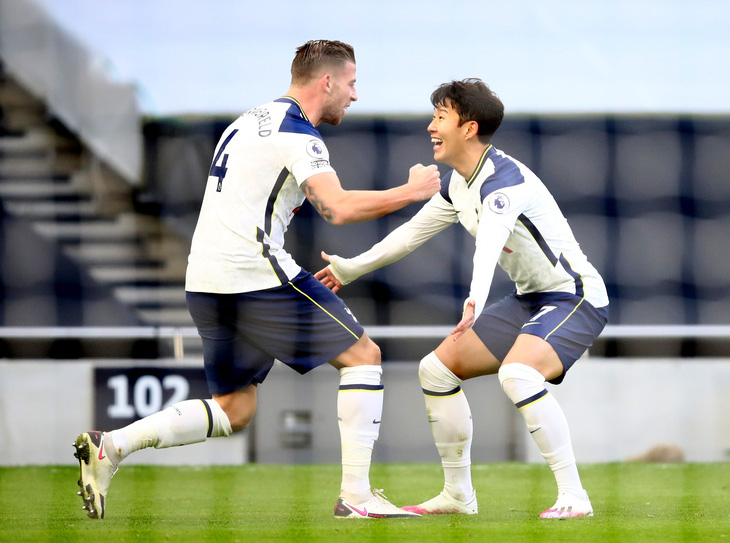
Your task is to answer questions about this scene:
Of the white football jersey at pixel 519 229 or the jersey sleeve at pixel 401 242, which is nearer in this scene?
the white football jersey at pixel 519 229

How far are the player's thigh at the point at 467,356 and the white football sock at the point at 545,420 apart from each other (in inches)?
10.6

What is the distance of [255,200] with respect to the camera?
340 cm

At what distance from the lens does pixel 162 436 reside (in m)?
3.45

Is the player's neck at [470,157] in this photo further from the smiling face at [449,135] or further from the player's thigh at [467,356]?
the player's thigh at [467,356]

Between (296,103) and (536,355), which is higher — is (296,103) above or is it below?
above

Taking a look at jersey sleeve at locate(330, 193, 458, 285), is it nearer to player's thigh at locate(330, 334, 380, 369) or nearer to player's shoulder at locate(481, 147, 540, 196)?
player's shoulder at locate(481, 147, 540, 196)

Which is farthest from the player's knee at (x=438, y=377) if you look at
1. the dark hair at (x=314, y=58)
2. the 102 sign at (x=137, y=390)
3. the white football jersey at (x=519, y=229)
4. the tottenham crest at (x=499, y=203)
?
the 102 sign at (x=137, y=390)

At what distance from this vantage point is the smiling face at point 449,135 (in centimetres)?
363

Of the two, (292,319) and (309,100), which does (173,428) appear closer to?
(292,319)

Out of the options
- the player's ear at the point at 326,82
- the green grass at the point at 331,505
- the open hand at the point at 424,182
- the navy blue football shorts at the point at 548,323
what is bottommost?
the green grass at the point at 331,505

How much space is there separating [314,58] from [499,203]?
2.77 ft

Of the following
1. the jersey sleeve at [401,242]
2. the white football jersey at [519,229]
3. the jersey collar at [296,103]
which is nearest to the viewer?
the white football jersey at [519,229]

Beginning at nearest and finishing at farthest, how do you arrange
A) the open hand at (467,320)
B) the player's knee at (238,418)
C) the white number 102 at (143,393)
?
the open hand at (467,320), the player's knee at (238,418), the white number 102 at (143,393)

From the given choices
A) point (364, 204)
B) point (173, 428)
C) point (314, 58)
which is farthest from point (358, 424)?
point (314, 58)
